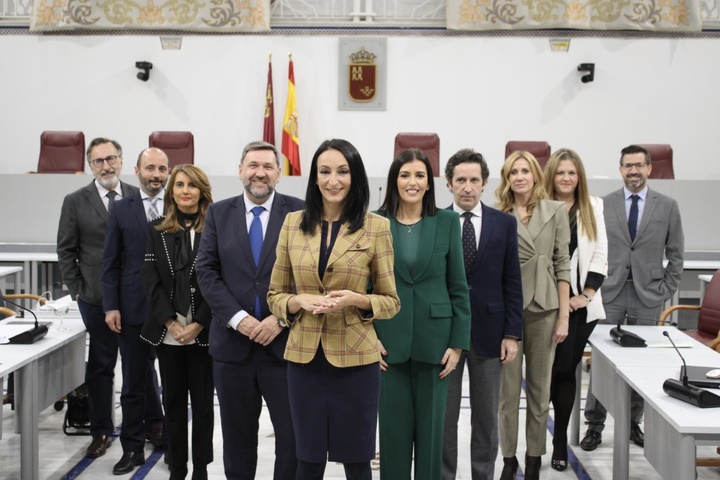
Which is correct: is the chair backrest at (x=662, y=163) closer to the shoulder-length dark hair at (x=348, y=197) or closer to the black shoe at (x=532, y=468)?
the black shoe at (x=532, y=468)

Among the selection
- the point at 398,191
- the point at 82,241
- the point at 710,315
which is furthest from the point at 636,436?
the point at 82,241

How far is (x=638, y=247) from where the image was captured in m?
4.21

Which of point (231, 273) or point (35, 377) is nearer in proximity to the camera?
point (231, 273)

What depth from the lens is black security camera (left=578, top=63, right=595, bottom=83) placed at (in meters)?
9.16

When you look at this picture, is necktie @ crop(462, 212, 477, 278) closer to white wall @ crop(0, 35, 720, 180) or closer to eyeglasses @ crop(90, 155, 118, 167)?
eyeglasses @ crop(90, 155, 118, 167)

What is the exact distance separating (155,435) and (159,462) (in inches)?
9.4

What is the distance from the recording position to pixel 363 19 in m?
9.56

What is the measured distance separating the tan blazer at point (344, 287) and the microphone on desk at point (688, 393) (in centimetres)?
116

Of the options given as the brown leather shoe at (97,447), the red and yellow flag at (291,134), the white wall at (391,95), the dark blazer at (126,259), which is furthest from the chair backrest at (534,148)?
the brown leather shoe at (97,447)

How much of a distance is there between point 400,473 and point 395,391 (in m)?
0.29

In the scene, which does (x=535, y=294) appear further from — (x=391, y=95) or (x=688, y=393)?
(x=391, y=95)

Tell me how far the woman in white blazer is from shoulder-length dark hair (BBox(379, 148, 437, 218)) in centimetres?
103

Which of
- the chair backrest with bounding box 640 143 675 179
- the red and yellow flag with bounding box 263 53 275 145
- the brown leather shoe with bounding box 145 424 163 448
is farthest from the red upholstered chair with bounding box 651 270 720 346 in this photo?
the red and yellow flag with bounding box 263 53 275 145

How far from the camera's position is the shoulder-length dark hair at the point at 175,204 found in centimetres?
311
